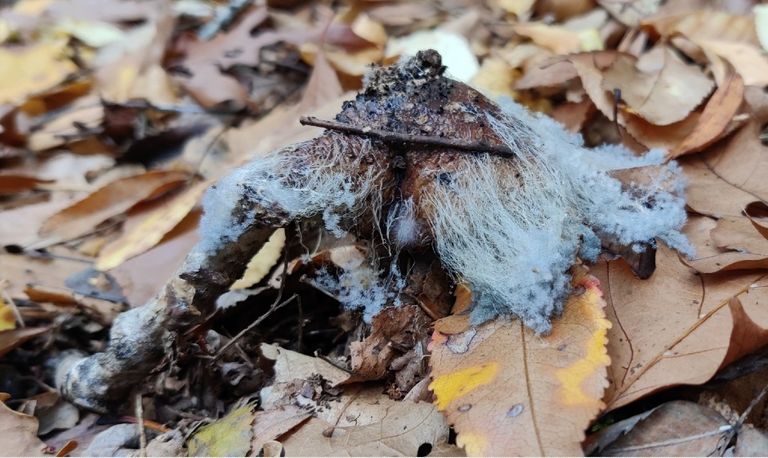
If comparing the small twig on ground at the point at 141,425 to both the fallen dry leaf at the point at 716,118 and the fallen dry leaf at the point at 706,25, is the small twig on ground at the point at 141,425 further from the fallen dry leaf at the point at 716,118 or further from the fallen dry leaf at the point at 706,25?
the fallen dry leaf at the point at 706,25

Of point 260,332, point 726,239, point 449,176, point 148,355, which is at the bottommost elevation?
point 260,332

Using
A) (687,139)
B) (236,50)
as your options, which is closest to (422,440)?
(687,139)

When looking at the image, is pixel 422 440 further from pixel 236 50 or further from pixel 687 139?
pixel 236 50

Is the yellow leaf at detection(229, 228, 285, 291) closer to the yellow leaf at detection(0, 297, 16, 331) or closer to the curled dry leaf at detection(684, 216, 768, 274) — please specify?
the yellow leaf at detection(0, 297, 16, 331)

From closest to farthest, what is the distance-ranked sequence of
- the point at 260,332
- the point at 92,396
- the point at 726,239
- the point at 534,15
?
the point at 726,239 < the point at 92,396 < the point at 260,332 < the point at 534,15

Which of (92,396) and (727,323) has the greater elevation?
(727,323)

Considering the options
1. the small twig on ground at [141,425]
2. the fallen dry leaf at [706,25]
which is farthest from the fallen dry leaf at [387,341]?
the fallen dry leaf at [706,25]
